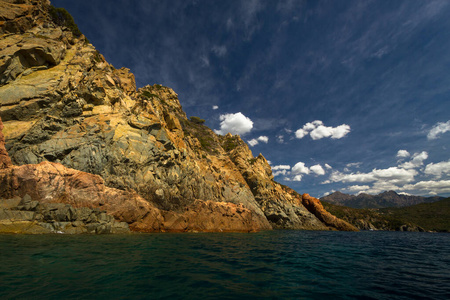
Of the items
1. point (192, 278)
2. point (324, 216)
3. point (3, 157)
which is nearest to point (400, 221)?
point (324, 216)

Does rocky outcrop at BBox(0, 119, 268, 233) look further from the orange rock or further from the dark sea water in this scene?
the dark sea water

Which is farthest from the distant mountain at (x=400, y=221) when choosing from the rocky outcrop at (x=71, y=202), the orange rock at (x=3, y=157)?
the orange rock at (x=3, y=157)

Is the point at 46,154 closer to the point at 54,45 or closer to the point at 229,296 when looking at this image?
the point at 54,45

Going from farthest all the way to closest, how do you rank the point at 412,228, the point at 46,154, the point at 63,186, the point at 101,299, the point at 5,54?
the point at 412,228 → the point at 5,54 → the point at 46,154 → the point at 63,186 → the point at 101,299

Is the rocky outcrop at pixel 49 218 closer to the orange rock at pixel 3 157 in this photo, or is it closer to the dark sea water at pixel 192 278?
the orange rock at pixel 3 157

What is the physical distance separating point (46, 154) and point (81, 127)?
661 cm

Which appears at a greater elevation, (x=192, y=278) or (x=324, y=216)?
(x=324, y=216)

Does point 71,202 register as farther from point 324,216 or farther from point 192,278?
point 324,216

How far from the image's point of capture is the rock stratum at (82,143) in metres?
24.2

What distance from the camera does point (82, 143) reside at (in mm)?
29906

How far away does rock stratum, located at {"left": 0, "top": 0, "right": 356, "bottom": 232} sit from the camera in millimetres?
24250

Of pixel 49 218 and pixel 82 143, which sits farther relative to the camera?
pixel 82 143

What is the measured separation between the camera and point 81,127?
104ft

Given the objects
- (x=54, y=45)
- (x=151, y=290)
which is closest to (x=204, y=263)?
(x=151, y=290)
